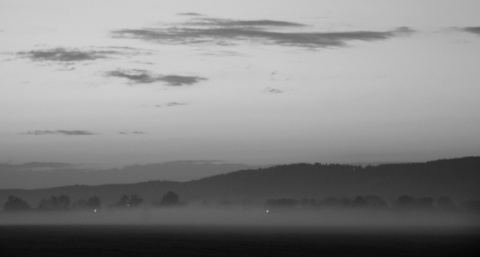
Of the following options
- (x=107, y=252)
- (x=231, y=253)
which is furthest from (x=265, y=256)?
(x=107, y=252)

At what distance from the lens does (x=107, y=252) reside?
16062 centimetres

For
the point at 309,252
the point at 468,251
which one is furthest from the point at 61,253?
the point at 468,251

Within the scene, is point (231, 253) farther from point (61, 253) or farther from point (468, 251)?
point (468, 251)

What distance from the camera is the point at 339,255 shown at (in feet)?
493

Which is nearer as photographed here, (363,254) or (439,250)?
(363,254)

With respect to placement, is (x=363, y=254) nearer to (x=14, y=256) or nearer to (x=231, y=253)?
(x=231, y=253)

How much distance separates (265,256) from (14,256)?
3824cm

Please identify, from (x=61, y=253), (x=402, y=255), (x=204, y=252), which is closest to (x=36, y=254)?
(x=61, y=253)

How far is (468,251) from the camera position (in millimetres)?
158750

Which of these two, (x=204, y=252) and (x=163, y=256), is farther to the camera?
(x=204, y=252)

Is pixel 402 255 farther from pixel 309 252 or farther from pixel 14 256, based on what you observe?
pixel 14 256

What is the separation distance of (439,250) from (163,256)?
48.6m

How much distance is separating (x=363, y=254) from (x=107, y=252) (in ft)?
141

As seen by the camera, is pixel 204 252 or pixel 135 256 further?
pixel 204 252
